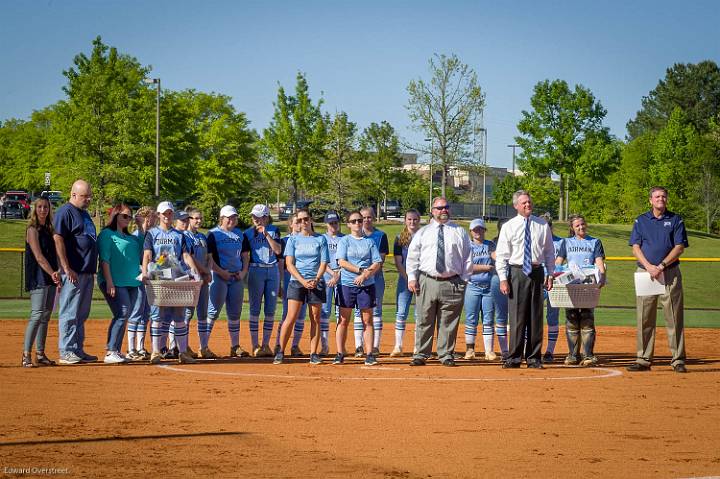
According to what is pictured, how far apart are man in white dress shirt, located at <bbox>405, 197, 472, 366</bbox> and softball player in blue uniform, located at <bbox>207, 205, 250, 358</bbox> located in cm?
233

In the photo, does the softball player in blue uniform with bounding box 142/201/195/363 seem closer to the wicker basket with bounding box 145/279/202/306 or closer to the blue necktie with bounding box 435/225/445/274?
the wicker basket with bounding box 145/279/202/306

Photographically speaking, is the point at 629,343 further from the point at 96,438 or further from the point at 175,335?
the point at 96,438

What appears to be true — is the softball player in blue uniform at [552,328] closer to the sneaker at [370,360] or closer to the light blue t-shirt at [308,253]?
the sneaker at [370,360]

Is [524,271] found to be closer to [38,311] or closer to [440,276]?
[440,276]

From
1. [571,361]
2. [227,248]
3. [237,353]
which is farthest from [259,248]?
[571,361]

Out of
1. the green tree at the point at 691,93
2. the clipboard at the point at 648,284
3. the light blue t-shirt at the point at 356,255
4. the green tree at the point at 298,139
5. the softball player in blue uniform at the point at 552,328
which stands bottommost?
the softball player in blue uniform at the point at 552,328

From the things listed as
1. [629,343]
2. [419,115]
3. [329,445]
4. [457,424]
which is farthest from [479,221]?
[419,115]

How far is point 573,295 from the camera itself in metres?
12.1

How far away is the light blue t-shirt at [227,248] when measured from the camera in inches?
500

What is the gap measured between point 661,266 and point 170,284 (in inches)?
241

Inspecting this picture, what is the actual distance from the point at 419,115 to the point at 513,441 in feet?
129

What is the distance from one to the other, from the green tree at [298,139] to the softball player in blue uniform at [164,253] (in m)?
36.7

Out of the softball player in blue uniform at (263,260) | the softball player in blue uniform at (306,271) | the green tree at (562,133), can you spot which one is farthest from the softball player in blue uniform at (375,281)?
the green tree at (562,133)

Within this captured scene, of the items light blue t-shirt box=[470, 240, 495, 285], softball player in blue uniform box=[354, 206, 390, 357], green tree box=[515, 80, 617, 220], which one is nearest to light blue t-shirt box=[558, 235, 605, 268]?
light blue t-shirt box=[470, 240, 495, 285]
